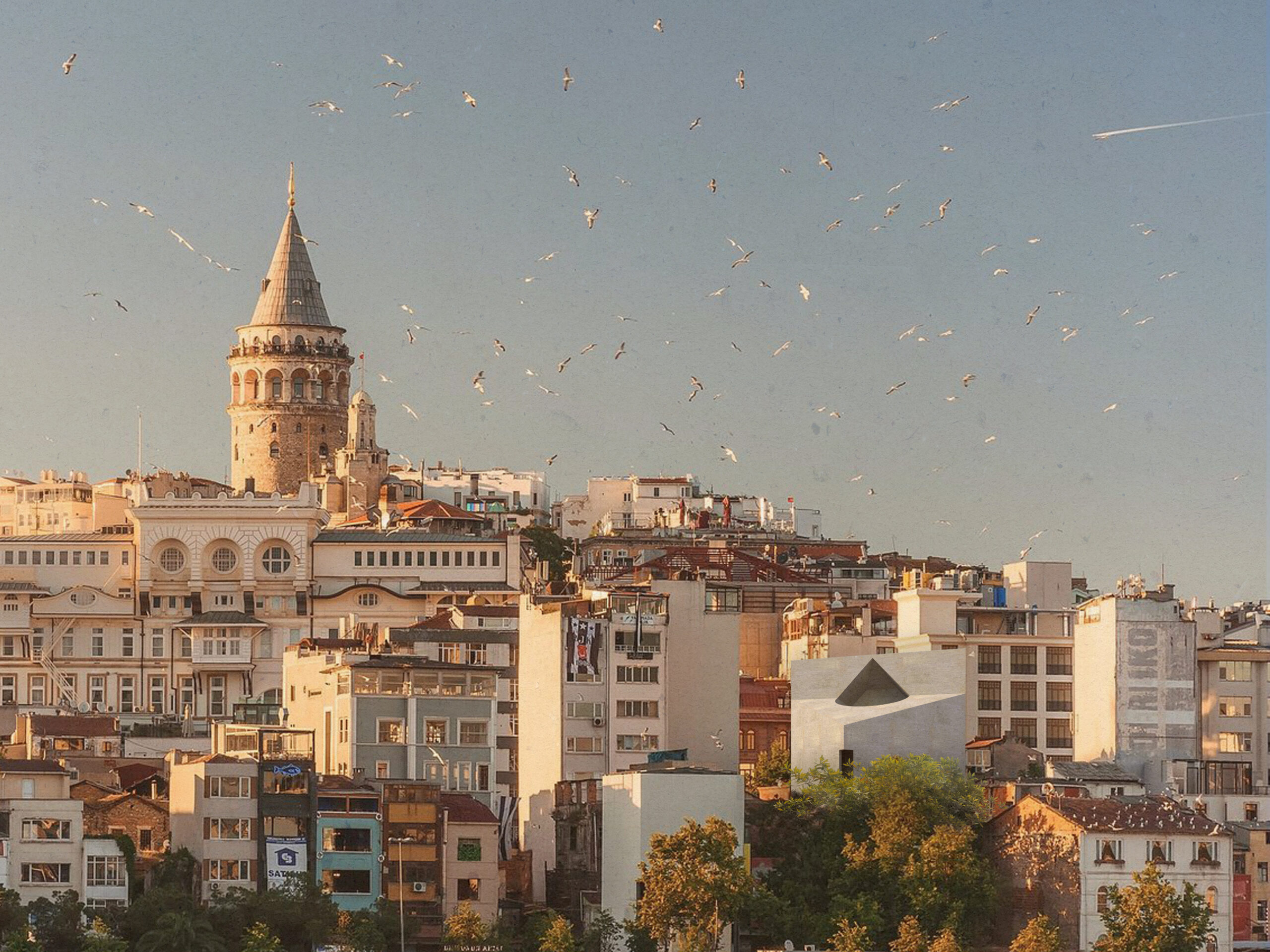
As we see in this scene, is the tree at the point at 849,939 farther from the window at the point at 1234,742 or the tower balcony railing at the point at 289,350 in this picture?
the tower balcony railing at the point at 289,350

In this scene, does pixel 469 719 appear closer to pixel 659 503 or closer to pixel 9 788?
pixel 9 788

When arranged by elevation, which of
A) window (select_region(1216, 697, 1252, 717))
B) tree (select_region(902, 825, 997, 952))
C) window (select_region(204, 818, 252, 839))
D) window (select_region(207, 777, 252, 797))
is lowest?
tree (select_region(902, 825, 997, 952))

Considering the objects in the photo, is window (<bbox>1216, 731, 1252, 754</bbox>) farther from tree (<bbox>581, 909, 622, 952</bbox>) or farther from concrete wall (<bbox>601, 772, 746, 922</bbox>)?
tree (<bbox>581, 909, 622, 952</bbox>)

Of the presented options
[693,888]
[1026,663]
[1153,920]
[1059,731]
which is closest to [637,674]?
[1026,663]

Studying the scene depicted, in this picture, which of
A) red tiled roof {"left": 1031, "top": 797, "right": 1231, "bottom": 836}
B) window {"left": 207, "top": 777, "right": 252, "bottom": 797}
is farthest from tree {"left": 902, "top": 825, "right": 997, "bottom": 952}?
window {"left": 207, "top": 777, "right": 252, "bottom": 797}

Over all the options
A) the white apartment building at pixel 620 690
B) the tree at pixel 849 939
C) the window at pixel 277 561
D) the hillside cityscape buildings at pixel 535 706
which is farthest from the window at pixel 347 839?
the window at pixel 277 561

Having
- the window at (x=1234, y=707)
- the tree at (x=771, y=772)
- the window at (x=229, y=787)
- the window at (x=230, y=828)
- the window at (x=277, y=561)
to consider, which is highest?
the window at (x=277, y=561)
